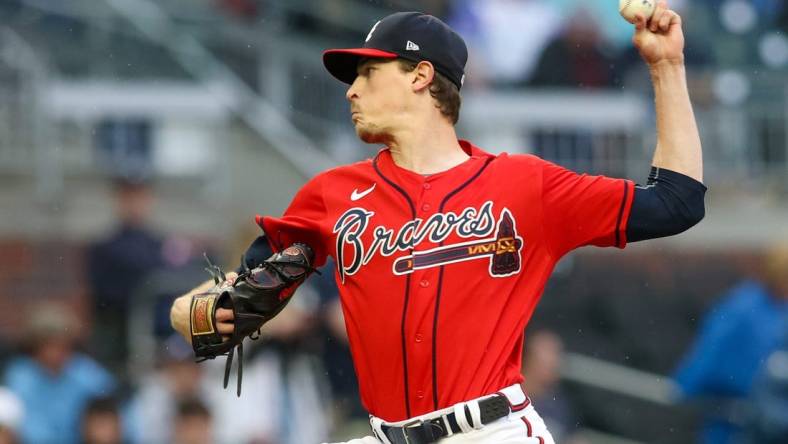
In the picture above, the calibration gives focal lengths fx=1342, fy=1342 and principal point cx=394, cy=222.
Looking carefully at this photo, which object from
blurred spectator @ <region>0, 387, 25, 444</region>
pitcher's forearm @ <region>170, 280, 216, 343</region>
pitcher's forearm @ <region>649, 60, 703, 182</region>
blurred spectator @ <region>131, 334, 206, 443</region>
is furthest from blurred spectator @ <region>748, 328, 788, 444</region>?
pitcher's forearm @ <region>170, 280, 216, 343</region>

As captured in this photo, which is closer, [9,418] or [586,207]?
[586,207]

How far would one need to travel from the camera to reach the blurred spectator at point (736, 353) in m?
7.46

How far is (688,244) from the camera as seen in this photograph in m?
9.80

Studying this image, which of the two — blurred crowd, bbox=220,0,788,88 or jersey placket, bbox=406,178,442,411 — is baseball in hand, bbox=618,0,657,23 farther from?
blurred crowd, bbox=220,0,788,88

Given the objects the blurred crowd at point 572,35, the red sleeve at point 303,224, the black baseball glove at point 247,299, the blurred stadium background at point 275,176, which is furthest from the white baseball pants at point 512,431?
the blurred crowd at point 572,35

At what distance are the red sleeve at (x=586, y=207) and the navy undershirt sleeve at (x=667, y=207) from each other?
0.03 m

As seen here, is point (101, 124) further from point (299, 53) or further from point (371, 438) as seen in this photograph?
point (371, 438)

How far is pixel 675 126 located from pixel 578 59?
6.37m

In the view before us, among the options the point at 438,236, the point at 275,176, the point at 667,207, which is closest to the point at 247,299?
the point at 438,236

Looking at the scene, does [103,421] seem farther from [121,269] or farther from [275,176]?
[275,176]

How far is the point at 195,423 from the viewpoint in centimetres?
673

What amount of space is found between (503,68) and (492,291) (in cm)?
716

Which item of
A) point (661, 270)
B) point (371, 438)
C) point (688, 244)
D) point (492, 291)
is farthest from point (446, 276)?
point (688, 244)

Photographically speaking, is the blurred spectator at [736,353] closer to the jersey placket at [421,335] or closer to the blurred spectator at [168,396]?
the blurred spectator at [168,396]
